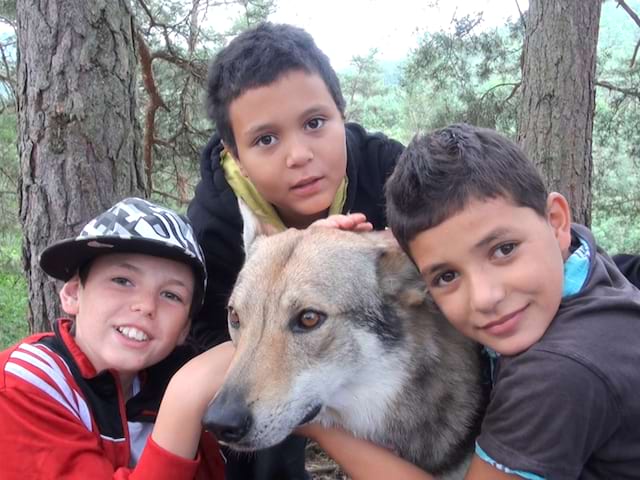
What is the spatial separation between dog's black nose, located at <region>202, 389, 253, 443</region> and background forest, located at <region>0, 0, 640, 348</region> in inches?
160

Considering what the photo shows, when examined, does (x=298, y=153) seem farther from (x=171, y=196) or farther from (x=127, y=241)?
(x=171, y=196)

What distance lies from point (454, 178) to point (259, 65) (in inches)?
52.7

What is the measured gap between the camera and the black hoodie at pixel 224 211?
3.54 metres

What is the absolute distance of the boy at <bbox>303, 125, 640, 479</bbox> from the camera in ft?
6.58

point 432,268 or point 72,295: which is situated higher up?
point 432,268

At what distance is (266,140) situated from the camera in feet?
10.6

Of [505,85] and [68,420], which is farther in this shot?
[505,85]

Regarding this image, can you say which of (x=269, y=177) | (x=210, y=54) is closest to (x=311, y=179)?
(x=269, y=177)

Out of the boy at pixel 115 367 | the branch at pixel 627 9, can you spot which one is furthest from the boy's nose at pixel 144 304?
the branch at pixel 627 9

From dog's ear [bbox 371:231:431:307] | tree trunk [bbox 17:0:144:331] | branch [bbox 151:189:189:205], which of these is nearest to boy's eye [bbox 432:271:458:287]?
dog's ear [bbox 371:231:431:307]

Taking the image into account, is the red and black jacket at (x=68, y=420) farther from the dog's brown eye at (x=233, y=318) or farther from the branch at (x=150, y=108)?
the branch at (x=150, y=108)

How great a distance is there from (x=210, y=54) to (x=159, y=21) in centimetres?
74

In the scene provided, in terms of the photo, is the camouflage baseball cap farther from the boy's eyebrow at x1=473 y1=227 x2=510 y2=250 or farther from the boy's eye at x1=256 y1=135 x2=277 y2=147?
the boy's eyebrow at x1=473 y1=227 x2=510 y2=250

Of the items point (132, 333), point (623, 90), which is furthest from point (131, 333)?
point (623, 90)
